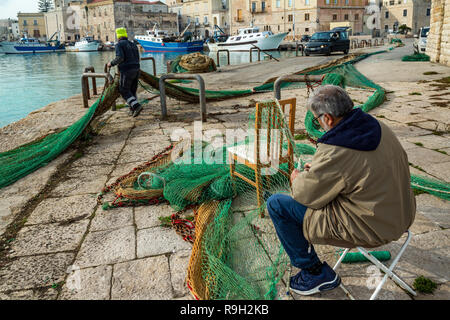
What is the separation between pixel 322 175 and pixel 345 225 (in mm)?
304

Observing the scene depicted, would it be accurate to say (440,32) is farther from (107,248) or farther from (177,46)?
(177,46)

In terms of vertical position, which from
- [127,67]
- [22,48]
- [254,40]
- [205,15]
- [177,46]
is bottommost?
[127,67]

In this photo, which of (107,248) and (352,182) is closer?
(352,182)

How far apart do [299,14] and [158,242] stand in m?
63.1

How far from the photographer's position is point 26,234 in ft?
10.3

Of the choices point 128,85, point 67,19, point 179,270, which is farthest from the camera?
point 67,19

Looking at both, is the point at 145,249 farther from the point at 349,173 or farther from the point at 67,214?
the point at 349,173

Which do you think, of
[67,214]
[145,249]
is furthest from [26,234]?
[145,249]

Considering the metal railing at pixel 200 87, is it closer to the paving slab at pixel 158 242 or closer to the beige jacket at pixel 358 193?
the paving slab at pixel 158 242

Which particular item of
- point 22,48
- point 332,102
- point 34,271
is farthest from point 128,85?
point 22,48

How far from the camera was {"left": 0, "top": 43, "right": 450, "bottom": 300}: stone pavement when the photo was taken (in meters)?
2.37

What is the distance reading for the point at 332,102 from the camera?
1.88 m

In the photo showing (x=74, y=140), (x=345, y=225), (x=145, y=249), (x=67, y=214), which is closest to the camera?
(x=345, y=225)

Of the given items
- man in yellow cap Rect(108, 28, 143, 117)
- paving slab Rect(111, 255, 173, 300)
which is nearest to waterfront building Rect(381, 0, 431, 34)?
man in yellow cap Rect(108, 28, 143, 117)
